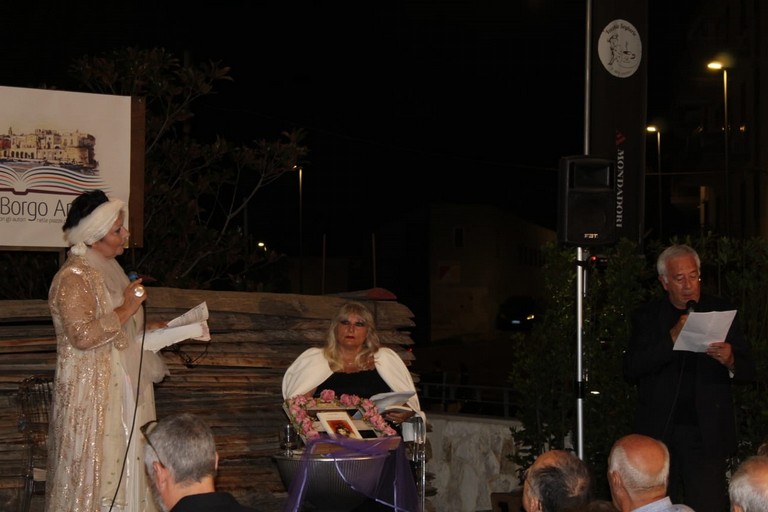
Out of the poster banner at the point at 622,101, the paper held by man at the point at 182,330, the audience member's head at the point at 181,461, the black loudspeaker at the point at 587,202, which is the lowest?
the audience member's head at the point at 181,461

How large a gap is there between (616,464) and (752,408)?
3.39 metres

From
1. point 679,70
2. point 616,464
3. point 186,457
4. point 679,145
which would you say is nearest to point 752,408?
point 616,464

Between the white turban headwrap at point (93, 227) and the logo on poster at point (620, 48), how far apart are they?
4.56 meters

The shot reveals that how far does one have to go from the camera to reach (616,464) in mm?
3330

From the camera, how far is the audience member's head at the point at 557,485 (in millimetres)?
3172

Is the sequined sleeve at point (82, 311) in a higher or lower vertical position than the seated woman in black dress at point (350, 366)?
higher

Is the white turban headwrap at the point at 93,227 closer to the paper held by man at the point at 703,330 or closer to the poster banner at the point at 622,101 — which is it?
the paper held by man at the point at 703,330

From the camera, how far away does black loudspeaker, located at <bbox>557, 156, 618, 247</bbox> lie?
6.58 metres

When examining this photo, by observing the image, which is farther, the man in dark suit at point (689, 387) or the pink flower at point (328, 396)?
the pink flower at point (328, 396)

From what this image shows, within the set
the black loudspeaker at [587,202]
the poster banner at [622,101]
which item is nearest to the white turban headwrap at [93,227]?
the black loudspeaker at [587,202]

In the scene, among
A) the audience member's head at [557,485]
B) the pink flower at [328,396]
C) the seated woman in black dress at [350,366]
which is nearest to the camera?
the audience member's head at [557,485]

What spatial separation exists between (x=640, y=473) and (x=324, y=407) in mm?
2392

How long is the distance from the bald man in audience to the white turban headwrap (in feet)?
8.28

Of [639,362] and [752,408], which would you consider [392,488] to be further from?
[752,408]
